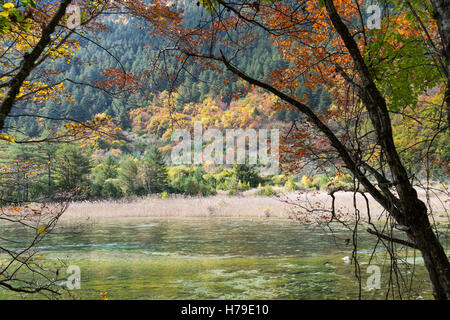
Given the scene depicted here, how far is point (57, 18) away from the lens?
3020 millimetres

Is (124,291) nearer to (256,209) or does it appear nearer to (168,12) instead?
(168,12)

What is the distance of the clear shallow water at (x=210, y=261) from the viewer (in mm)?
6707

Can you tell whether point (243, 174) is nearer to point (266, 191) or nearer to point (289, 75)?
point (266, 191)

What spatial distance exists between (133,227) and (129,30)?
9623cm

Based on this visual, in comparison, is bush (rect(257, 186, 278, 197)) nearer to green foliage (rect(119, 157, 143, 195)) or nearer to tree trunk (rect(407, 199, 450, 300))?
green foliage (rect(119, 157, 143, 195))

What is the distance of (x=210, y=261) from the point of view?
935 centimetres

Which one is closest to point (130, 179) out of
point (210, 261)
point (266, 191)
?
point (266, 191)

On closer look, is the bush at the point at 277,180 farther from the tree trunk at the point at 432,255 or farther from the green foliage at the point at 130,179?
the tree trunk at the point at 432,255

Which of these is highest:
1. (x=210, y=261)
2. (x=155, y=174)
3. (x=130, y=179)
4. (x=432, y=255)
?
(x=155, y=174)

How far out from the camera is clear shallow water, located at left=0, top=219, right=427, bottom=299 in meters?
6.71

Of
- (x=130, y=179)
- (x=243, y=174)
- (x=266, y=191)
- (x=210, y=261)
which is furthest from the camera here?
(x=243, y=174)

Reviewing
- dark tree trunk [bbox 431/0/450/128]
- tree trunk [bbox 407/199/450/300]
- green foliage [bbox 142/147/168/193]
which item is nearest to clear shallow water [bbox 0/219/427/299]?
tree trunk [bbox 407/199/450/300]
